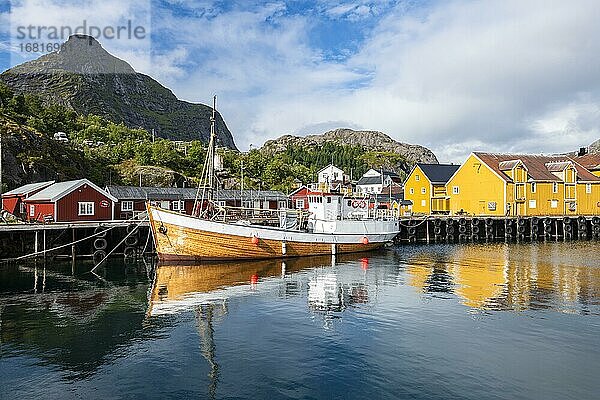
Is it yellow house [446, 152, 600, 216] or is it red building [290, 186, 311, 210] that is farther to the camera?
red building [290, 186, 311, 210]

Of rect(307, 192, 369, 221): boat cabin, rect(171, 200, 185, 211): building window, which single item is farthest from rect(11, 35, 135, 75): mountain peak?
rect(307, 192, 369, 221): boat cabin

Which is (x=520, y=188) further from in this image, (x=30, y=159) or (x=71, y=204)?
(x=30, y=159)

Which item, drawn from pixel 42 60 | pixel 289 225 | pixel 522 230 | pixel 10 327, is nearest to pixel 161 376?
pixel 10 327

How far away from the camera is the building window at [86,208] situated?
1433 inches

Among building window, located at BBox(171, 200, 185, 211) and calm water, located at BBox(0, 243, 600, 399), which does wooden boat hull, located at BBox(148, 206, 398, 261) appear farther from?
building window, located at BBox(171, 200, 185, 211)

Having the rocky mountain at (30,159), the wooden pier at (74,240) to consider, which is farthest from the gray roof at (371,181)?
the wooden pier at (74,240)

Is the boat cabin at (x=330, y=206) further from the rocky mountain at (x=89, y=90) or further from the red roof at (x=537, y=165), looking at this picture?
the rocky mountain at (x=89, y=90)

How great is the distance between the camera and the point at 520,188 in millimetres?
57000

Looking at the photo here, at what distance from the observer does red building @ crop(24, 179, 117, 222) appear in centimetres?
3516

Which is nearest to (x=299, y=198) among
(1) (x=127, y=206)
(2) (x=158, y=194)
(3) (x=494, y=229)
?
(2) (x=158, y=194)

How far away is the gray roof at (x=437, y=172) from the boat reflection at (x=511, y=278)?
25606mm

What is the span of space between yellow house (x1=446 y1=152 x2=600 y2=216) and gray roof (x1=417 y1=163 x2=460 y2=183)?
8.23 ft

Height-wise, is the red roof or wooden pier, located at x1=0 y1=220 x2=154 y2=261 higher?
the red roof

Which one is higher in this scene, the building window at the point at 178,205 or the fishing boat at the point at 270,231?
the building window at the point at 178,205
